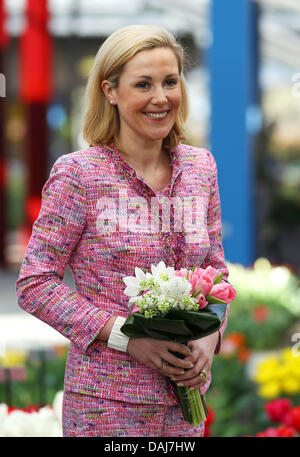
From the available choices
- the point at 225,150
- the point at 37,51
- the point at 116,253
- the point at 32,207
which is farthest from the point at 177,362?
the point at 32,207

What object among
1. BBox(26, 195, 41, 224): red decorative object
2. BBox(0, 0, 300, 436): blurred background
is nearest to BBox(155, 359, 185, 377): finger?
BBox(0, 0, 300, 436): blurred background

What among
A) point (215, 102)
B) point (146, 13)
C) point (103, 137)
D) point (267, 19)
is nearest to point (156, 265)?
point (103, 137)

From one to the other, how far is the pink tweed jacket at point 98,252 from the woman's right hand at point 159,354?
56 mm

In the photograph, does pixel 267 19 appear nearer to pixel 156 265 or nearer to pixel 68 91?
pixel 68 91

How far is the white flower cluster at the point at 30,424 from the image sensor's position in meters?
2.44

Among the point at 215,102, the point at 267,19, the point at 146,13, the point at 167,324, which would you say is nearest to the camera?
the point at 167,324

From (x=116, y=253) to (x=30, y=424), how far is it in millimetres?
849

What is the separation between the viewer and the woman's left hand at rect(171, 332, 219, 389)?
1.89m

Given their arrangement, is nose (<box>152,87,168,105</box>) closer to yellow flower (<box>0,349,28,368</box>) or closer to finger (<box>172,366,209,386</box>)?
finger (<box>172,366,209,386</box>)

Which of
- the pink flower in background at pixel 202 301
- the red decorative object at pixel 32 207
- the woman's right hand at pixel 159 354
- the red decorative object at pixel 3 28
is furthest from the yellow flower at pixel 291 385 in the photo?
the red decorative object at pixel 3 28

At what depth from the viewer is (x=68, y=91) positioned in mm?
11438

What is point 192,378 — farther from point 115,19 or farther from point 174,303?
point 115,19

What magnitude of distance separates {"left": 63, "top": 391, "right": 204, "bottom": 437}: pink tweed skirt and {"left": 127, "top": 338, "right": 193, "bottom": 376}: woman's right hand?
0.12 meters
